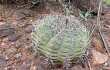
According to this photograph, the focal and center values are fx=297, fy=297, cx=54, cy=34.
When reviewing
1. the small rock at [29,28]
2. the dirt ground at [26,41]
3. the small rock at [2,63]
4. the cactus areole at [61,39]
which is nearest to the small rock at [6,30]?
the dirt ground at [26,41]

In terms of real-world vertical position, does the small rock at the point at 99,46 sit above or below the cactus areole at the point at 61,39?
below

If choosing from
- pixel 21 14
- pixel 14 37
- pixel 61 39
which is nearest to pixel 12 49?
pixel 14 37

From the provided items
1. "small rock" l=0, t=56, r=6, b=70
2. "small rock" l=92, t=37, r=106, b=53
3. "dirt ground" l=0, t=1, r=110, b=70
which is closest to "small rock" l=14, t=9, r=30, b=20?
"dirt ground" l=0, t=1, r=110, b=70

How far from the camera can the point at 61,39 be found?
6.94ft

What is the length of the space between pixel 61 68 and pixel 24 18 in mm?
772

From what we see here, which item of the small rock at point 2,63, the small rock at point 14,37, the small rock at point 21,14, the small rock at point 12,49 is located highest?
the small rock at point 21,14

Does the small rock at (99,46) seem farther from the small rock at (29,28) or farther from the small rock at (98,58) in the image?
the small rock at (29,28)

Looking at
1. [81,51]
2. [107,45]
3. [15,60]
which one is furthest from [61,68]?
[107,45]

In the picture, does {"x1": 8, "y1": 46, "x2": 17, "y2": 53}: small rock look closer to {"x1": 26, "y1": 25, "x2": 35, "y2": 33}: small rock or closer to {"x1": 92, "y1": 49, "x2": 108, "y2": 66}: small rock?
{"x1": 26, "y1": 25, "x2": 35, "y2": 33}: small rock

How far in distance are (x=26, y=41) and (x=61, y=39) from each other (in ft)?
1.93

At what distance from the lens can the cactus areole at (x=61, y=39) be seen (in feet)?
6.97

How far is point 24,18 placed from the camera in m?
2.88

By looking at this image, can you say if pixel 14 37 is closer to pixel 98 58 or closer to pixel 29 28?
pixel 29 28

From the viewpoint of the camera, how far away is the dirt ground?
2.43 m
